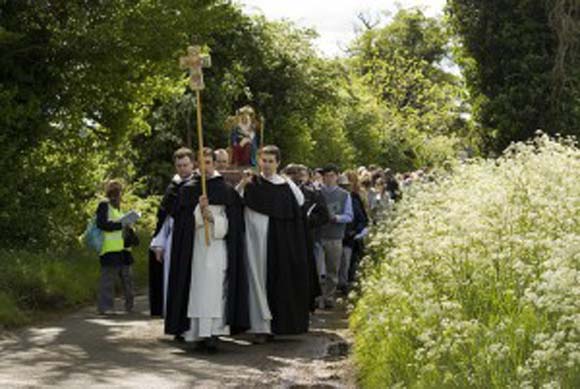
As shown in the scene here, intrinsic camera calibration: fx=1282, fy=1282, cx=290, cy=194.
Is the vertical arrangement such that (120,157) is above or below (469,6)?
below

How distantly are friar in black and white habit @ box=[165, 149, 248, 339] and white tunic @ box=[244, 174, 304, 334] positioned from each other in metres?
0.24

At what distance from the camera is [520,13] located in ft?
121

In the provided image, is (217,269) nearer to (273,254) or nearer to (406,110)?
(273,254)

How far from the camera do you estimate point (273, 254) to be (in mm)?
14469

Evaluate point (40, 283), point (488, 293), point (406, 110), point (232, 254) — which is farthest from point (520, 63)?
point (406, 110)

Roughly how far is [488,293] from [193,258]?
4610mm

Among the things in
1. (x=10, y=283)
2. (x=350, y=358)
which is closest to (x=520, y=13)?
(x=10, y=283)

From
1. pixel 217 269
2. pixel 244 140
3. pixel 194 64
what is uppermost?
pixel 194 64

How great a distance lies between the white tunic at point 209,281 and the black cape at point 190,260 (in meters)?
0.07

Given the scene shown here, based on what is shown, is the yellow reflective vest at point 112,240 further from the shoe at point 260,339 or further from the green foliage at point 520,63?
the green foliage at point 520,63

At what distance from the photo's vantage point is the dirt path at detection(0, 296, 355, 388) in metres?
11.2

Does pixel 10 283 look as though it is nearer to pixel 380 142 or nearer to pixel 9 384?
pixel 9 384

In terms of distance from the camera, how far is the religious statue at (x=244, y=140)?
20.4m

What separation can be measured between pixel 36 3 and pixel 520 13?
19368 mm
